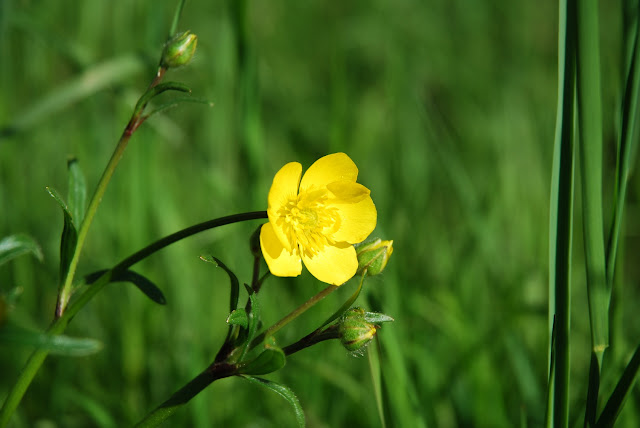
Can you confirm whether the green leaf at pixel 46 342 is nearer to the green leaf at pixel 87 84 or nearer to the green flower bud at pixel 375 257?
the green flower bud at pixel 375 257

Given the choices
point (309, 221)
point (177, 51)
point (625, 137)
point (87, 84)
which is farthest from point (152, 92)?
point (87, 84)

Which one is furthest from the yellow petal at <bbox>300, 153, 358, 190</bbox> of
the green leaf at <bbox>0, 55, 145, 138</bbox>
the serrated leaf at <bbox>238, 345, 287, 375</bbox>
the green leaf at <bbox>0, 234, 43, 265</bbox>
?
the green leaf at <bbox>0, 55, 145, 138</bbox>

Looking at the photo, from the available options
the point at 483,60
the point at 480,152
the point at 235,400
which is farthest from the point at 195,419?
the point at 483,60

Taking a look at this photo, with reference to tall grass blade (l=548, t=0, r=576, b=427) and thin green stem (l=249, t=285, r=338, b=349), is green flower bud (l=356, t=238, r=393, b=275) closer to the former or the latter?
thin green stem (l=249, t=285, r=338, b=349)

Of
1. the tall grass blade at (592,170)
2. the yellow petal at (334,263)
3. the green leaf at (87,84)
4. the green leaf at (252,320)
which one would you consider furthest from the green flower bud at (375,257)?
the green leaf at (87,84)

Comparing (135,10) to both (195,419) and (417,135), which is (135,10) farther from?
(195,419)

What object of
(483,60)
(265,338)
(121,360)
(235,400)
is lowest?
(235,400)

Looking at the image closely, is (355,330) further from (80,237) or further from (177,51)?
(177,51)
